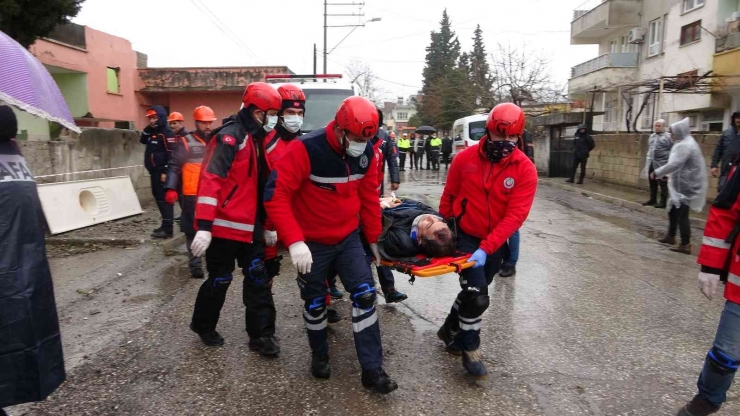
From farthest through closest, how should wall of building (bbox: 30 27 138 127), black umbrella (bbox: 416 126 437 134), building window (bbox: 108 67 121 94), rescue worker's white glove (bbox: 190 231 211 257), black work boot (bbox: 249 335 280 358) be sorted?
black umbrella (bbox: 416 126 437 134), building window (bbox: 108 67 121 94), wall of building (bbox: 30 27 138 127), black work boot (bbox: 249 335 280 358), rescue worker's white glove (bbox: 190 231 211 257)

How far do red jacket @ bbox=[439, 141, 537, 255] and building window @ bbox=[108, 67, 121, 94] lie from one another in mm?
24665

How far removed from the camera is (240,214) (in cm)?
374

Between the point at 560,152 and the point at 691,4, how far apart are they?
1119cm

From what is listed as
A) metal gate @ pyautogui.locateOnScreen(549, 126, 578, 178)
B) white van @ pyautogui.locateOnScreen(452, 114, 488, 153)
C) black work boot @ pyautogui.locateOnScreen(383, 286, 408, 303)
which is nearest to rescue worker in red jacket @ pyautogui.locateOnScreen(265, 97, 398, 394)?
black work boot @ pyautogui.locateOnScreen(383, 286, 408, 303)

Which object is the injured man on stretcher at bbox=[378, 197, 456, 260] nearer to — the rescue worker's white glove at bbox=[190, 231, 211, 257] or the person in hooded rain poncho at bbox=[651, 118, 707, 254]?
the rescue worker's white glove at bbox=[190, 231, 211, 257]

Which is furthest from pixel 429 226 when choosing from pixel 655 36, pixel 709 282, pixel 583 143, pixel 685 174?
pixel 655 36

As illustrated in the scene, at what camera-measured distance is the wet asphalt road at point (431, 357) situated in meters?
3.23

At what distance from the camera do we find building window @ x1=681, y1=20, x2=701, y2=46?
22.9 metres

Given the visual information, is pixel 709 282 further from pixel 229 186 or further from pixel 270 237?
pixel 229 186

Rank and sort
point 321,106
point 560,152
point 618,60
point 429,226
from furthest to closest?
1. point 618,60
2. point 560,152
3. point 321,106
4. point 429,226

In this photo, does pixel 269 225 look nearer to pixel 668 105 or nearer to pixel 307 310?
pixel 307 310

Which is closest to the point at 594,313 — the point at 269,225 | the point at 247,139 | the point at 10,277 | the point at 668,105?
the point at 269,225

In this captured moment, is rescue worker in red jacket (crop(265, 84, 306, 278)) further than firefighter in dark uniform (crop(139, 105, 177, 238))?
No

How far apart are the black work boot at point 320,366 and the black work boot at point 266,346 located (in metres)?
0.41
